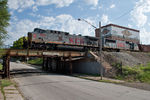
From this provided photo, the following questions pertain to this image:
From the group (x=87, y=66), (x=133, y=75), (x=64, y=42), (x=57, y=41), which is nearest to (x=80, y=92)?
(x=133, y=75)

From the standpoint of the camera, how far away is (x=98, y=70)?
20453 mm

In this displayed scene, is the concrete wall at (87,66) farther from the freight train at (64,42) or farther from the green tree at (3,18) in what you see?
the green tree at (3,18)

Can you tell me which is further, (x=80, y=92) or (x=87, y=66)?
(x=87, y=66)

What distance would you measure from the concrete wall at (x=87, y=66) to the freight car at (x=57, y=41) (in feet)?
10.1

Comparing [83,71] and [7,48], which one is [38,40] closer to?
[7,48]

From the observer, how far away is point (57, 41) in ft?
70.7

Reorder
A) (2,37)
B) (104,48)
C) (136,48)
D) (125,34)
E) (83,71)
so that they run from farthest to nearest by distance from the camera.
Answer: (125,34) → (136,48) → (104,48) → (83,71) → (2,37)

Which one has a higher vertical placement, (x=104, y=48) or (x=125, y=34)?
(x=125, y=34)

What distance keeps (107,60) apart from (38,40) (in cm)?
1217

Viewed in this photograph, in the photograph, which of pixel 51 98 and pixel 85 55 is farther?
pixel 85 55

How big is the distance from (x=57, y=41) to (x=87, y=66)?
699 centimetres

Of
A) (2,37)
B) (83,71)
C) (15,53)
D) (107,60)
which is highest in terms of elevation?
(2,37)

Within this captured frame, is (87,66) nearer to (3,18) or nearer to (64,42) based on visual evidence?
(64,42)

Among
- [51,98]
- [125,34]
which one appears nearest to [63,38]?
[51,98]
